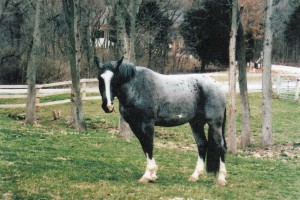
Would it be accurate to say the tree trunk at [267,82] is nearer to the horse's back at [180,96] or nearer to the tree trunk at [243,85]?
the tree trunk at [243,85]

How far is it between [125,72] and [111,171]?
2442 millimetres

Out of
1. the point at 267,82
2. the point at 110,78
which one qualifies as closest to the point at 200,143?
the point at 110,78

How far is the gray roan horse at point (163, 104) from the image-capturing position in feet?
27.1

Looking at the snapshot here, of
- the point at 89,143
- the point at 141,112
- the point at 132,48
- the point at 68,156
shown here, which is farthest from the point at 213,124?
the point at 132,48

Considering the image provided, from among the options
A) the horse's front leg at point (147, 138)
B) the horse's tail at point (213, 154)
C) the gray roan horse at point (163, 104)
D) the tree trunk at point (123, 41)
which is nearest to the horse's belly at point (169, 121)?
the gray roan horse at point (163, 104)

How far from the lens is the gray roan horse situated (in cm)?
825

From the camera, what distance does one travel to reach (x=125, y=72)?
8.30m

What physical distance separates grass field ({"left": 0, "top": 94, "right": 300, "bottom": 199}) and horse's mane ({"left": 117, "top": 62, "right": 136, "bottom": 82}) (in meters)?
1.90

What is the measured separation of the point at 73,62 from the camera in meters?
19.3

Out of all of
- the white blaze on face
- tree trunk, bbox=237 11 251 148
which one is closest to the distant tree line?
tree trunk, bbox=237 11 251 148

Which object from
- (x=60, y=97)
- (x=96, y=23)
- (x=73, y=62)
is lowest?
(x=60, y=97)

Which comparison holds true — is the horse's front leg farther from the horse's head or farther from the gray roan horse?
the horse's head

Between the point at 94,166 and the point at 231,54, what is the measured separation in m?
7.34

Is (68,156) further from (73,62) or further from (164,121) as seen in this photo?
(73,62)
